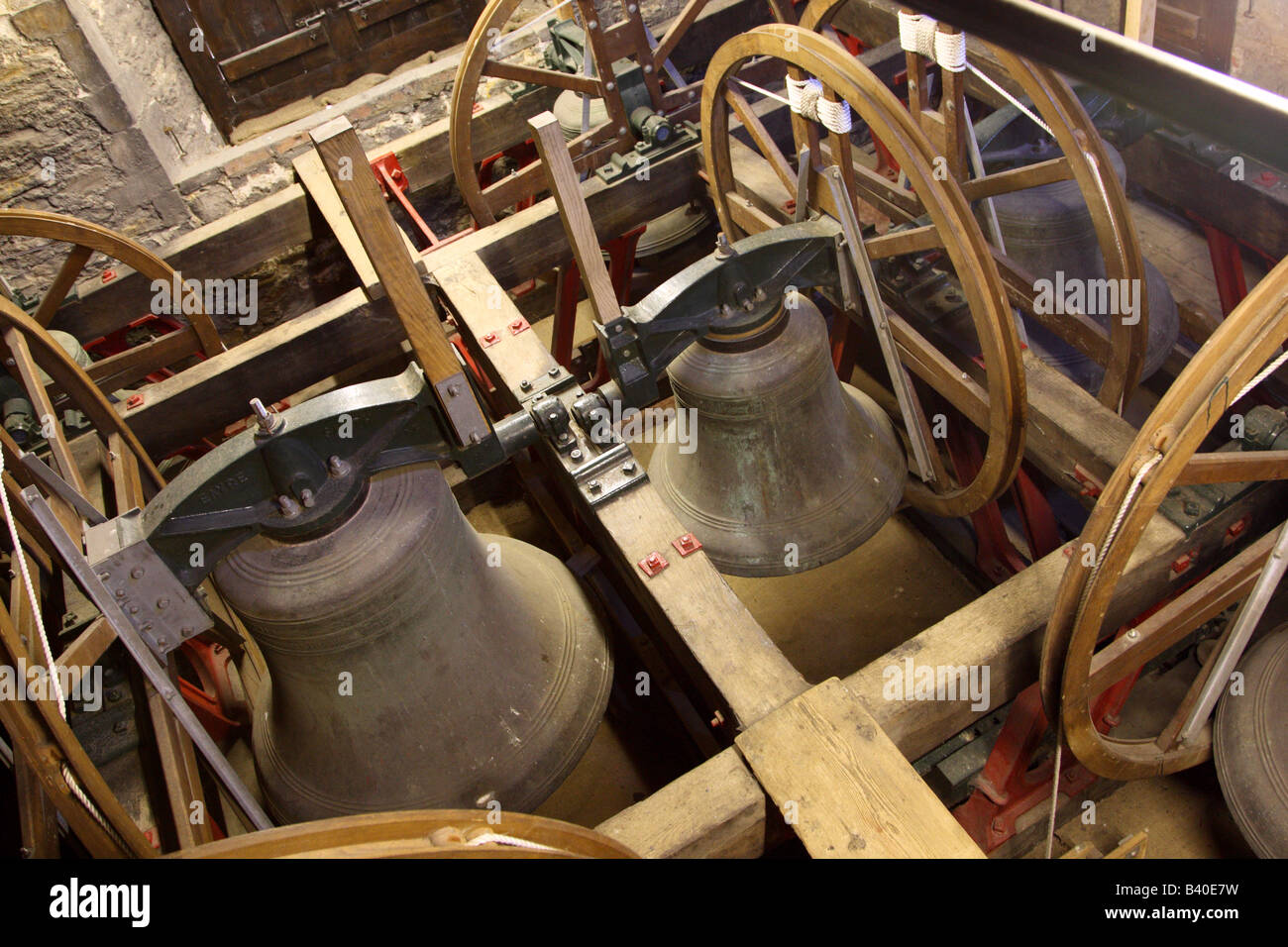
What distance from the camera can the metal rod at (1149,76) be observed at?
556 millimetres

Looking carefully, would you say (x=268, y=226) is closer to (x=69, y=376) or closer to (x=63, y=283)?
(x=63, y=283)

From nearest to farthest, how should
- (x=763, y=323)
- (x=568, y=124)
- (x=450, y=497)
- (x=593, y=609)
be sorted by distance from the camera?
1. (x=450, y=497)
2. (x=763, y=323)
3. (x=593, y=609)
4. (x=568, y=124)

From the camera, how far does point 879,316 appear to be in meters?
2.59

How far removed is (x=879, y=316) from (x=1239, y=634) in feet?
3.74

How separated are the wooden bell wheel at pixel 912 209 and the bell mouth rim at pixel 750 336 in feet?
1.42

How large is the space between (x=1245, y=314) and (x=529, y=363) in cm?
191

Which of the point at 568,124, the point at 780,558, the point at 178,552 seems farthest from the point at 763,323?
the point at 568,124

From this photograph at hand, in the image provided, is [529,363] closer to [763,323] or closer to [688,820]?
[763,323]

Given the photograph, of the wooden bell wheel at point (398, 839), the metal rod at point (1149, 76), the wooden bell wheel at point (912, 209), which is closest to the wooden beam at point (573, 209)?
the wooden bell wheel at point (912, 209)

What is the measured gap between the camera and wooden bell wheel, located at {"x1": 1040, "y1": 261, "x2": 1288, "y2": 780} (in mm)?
1434

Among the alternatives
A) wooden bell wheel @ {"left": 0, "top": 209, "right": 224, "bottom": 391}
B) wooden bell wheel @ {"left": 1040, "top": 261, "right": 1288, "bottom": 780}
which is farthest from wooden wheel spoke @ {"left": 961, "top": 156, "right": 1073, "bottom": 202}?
wooden bell wheel @ {"left": 0, "top": 209, "right": 224, "bottom": 391}

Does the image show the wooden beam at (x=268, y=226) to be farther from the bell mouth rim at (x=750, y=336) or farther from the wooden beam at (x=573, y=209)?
the bell mouth rim at (x=750, y=336)

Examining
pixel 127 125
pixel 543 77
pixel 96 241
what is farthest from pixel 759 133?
pixel 127 125

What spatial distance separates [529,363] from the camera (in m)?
2.88
